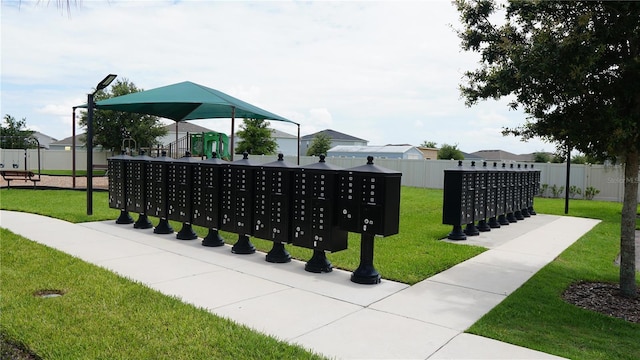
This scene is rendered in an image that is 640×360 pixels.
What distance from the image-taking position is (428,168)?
2683 centimetres

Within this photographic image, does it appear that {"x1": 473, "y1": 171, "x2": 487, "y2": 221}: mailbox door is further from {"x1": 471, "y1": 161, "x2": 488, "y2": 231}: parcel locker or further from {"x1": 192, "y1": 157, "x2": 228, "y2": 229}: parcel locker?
{"x1": 192, "y1": 157, "x2": 228, "y2": 229}: parcel locker

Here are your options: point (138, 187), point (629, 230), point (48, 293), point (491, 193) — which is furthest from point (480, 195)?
point (48, 293)

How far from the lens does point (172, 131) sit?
166 feet

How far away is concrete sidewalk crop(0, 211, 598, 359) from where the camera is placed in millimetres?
4055

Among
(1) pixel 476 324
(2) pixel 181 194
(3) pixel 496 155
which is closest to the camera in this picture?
(1) pixel 476 324

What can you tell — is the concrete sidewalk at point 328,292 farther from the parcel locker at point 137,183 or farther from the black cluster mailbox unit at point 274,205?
the parcel locker at point 137,183

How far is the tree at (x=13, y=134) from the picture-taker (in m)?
42.0

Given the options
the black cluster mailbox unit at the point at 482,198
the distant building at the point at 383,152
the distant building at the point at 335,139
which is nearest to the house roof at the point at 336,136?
the distant building at the point at 335,139

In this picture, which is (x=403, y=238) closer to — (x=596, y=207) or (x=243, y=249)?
(x=243, y=249)

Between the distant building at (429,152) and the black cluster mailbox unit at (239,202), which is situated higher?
the distant building at (429,152)

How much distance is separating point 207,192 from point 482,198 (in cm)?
594

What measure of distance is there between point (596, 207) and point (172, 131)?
42.4 meters

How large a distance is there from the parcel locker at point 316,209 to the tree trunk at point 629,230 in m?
3.34

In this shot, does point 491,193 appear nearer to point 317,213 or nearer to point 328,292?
point 317,213
